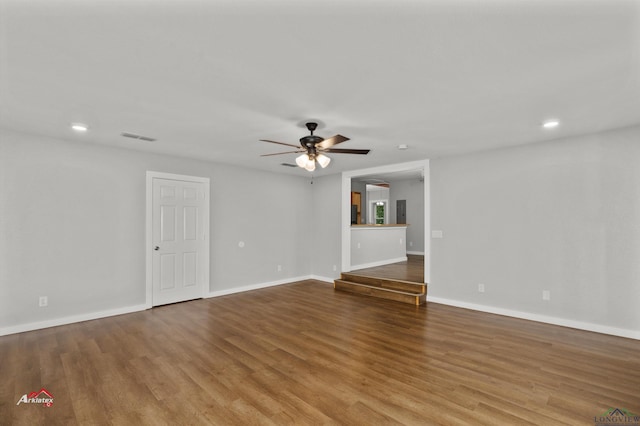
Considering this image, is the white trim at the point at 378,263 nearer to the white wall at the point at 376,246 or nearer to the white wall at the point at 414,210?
the white wall at the point at 376,246

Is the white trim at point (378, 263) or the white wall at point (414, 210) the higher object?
the white wall at point (414, 210)

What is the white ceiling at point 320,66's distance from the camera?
5.64 feet

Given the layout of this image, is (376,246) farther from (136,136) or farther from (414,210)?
(136,136)

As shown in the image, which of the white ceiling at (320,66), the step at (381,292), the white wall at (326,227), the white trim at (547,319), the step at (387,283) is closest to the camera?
the white ceiling at (320,66)

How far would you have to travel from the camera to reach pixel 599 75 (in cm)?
244

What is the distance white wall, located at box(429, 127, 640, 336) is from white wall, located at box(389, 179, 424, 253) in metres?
5.06

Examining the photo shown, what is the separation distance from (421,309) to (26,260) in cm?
574

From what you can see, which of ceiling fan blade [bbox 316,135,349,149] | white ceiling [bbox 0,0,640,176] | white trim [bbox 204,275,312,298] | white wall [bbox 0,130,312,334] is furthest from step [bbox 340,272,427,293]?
ceiling fan blade [bbox 316,135,349,149]

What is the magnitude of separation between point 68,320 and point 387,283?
5155 millimetres

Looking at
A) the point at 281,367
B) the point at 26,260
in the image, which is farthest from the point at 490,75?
the point at 26,260

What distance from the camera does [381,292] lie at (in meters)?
5.74

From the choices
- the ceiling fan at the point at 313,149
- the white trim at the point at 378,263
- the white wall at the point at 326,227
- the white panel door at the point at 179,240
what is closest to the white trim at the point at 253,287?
the white panel door at the point at 179,240

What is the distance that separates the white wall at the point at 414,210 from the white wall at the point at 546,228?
5059 mm

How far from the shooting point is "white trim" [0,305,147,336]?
3.88 m
